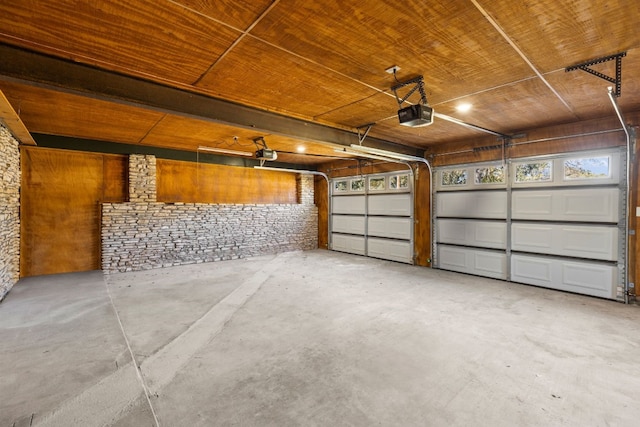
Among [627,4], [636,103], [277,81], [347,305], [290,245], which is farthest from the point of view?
[290,245]

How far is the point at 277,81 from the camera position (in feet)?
10.8

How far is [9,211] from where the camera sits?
5.07 meters

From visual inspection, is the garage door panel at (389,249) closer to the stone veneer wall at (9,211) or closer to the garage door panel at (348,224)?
the garage door panel at (348,224)

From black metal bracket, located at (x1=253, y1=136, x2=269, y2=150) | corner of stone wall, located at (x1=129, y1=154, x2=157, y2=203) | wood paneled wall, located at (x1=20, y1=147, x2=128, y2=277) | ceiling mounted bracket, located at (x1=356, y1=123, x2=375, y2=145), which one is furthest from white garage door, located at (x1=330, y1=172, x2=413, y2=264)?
wood paneled wall, located at (x1=20, y1=147, x2=128, y2=277)

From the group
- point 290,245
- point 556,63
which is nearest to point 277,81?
point 556,63

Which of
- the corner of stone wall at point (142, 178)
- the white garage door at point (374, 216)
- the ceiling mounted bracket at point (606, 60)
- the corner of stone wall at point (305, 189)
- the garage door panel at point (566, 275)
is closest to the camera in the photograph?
the ceiling mounted bracket at point (606, 60)

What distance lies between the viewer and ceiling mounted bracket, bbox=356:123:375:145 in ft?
17.0

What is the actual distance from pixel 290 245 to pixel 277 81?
6.69 metres

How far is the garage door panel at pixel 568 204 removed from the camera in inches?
184

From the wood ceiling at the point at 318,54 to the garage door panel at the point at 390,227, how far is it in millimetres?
3589

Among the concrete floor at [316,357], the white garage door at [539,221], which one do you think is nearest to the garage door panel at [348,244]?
the white garage door at [539,221]

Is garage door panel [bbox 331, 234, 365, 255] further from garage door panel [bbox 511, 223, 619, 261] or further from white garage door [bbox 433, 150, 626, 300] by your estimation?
garage door panel [bbox 511, 223, 619, 261]

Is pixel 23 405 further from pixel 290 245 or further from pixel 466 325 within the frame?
pixel 290 245

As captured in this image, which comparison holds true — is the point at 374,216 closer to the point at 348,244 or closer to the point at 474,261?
the point at 348,244
